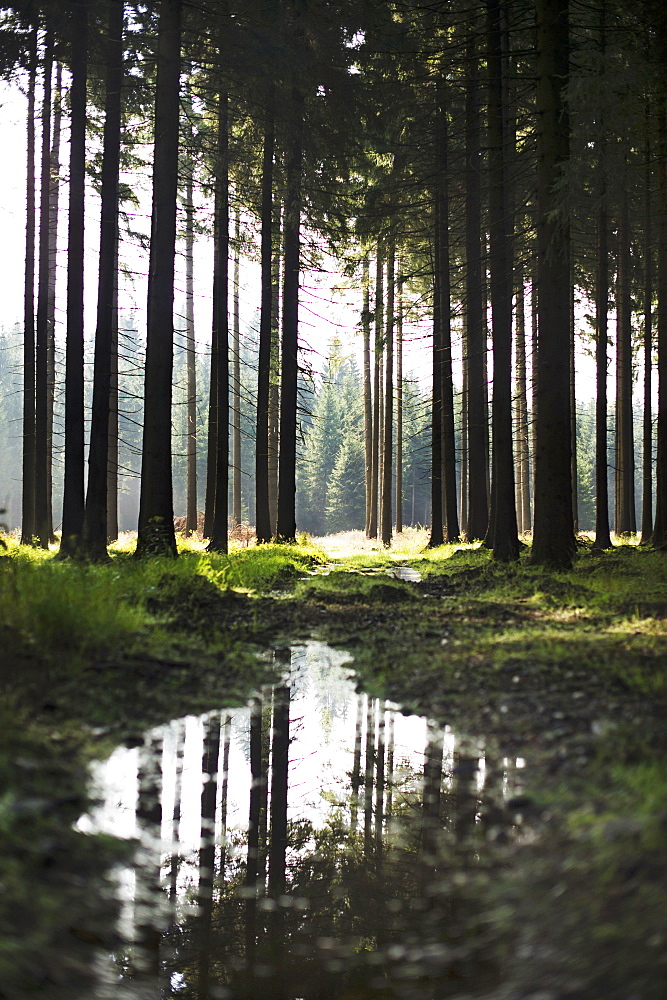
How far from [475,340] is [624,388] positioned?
7977mm

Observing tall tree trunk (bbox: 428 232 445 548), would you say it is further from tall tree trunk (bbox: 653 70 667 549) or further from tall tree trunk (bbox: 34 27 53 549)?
tall tree trunk (bbox: 34 27 53 549)

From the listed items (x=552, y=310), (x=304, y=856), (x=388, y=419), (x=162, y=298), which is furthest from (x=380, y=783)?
(x=388, y=419)

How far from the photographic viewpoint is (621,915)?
2.42 m

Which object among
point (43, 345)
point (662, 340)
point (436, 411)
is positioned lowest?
point (436, 411)

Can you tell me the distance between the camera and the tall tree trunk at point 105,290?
1365 centimetres

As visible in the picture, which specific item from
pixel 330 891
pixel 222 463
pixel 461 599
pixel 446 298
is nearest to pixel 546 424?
pixel 461 599

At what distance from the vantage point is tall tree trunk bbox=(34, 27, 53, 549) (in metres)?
18.3

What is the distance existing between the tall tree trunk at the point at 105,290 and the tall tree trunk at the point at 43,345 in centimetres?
480

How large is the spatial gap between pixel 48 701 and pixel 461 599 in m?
6.80

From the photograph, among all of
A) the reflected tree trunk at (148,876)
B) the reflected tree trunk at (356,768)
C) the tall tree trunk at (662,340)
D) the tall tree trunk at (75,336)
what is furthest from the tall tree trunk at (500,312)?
the reflected tree trunk at (148,876)

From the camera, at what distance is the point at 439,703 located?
5.43 m

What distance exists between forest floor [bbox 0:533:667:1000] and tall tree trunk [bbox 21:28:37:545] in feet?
32.9

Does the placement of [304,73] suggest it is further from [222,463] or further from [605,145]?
[222,463]

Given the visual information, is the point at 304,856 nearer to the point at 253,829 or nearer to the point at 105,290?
the point at 253,829
